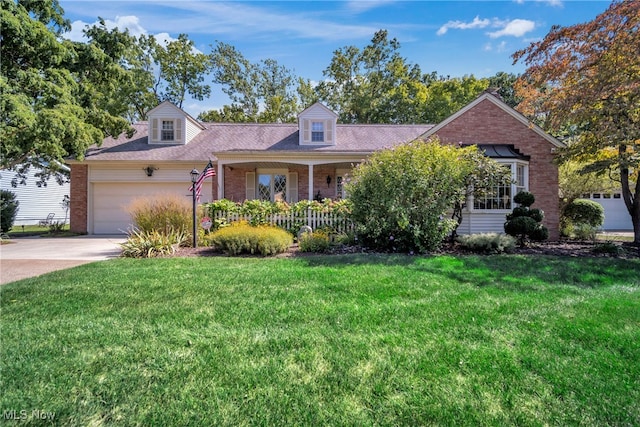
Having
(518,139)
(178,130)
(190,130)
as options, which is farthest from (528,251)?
(178,130)

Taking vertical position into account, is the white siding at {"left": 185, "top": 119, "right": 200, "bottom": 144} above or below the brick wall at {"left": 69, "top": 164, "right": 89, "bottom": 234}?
above

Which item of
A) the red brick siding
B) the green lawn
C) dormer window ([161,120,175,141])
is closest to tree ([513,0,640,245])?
the green lawn

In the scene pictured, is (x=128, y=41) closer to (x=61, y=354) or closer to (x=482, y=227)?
(x=61, y=354)

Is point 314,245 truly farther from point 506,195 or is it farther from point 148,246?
point 506,195

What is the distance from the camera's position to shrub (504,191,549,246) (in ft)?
30.0

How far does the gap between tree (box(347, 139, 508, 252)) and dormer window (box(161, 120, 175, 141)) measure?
12070mm

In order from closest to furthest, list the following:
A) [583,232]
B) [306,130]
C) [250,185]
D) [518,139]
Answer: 1. [583,232]
2. [518,139]
3. [306,130]
4. [250,185]

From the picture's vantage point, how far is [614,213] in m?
18.4

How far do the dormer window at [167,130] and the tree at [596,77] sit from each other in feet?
48.9

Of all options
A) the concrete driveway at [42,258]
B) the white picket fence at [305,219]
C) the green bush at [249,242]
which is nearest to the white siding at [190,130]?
the white picket fence at [305,219]

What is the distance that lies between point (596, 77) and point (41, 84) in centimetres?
1609

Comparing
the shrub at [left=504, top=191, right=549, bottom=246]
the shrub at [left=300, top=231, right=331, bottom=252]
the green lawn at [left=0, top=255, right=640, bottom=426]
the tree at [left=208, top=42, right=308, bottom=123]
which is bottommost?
the green lawn at [left=0, top=255, right=640, bottom=426]

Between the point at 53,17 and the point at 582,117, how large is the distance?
58.6ft

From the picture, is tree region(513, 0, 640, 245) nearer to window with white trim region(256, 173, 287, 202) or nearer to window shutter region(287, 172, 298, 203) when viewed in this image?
window shutter region(287, 172, 298, 203)
